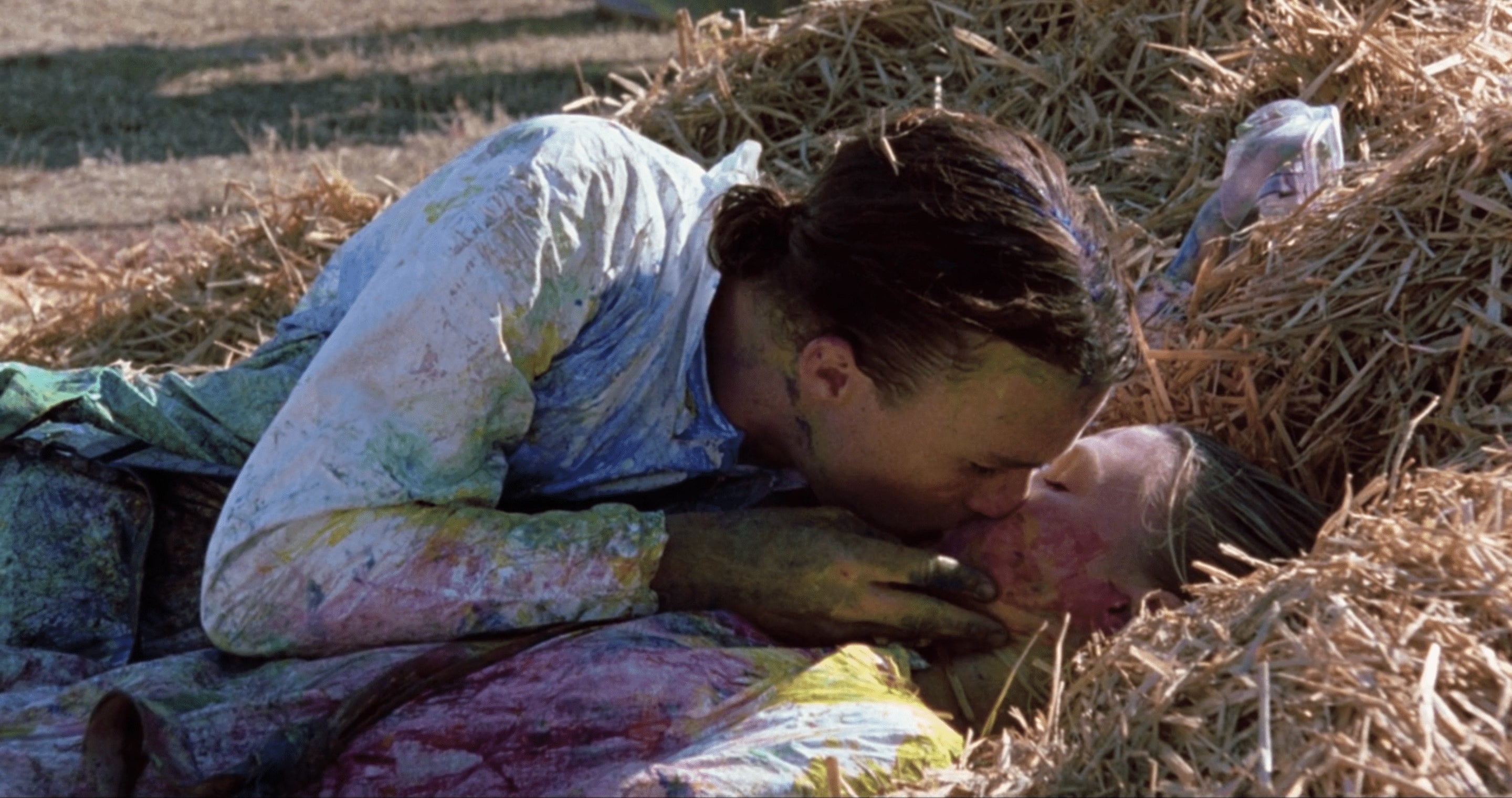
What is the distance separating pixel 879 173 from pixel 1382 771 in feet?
3.46

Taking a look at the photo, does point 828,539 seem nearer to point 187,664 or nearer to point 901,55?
Answer: point 187,664

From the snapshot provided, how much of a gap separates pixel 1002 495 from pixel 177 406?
133 cm

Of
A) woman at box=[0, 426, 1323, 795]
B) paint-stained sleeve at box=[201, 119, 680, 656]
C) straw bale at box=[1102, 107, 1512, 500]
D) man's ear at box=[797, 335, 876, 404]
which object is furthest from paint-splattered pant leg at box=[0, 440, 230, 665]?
straw bale at box=[1102, 107, 1512, 500]

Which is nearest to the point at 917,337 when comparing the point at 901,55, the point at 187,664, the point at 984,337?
the point at 984,337

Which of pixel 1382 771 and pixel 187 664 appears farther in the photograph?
pixel 187 664

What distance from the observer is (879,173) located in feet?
7.93

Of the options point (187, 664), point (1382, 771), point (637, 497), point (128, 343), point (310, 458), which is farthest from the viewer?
point (128, 343)

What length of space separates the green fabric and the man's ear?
0.83 metres

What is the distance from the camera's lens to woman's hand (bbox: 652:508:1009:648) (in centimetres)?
245

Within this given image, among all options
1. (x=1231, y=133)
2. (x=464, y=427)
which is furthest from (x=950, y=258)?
(x=1231, y=133)

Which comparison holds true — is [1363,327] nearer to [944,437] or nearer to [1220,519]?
[1220,519]

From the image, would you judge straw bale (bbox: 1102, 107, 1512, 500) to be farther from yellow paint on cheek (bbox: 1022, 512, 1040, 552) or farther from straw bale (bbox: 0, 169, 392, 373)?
straw bale (bbox: 0, 169, 392, 373)

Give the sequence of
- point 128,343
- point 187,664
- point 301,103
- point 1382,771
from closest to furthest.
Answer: point 1382,771 < point 187,664 < point 128,343 < point 301,103

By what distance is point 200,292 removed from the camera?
4.64 meters
